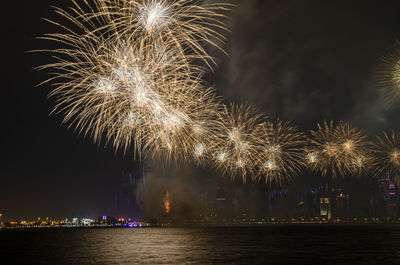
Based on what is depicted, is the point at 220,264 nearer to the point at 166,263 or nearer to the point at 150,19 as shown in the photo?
the point at 166,263

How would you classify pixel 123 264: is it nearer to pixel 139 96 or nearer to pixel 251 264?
pixel 251 264

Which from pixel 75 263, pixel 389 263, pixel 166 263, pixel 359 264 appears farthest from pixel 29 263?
pixel 389 263

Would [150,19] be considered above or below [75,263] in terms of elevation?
above

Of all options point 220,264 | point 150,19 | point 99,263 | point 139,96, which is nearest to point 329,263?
point 220,264

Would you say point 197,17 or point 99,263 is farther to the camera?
point 99,263

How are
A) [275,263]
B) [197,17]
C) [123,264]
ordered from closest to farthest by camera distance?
1. [197,17]
2. [123,264]
3. [275,263]

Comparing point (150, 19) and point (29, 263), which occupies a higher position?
point (150, 19)

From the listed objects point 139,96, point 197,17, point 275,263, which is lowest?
point 275,263

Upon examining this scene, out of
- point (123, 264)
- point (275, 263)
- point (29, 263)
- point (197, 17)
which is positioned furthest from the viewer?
point (29, 263)

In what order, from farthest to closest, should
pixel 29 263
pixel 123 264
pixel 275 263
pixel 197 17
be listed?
pixel 29 263 → pixel 275 263 → pixel 123 264 → pixel 197 17
